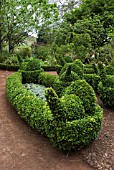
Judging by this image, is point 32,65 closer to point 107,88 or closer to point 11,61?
point 107,88

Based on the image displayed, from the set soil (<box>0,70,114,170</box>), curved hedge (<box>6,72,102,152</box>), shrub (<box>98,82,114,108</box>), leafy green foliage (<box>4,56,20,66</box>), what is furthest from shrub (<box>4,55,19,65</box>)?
curved hedge (<box>6,72,102,152</box>)

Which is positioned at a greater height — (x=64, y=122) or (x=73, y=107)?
(x=73, y=107)

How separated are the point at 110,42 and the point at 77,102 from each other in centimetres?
1011

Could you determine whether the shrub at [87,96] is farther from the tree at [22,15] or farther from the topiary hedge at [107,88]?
the tree at [22,15]

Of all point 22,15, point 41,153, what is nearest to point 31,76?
point 41,153

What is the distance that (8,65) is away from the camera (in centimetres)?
1314

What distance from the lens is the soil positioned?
427cm

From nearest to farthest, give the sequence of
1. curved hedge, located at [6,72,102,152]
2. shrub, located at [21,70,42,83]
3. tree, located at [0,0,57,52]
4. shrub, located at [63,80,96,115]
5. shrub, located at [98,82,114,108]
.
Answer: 1. curved hedge, located at [6,72,102,152]
2. shrub, located at [63,80,96,115]
3. shrub, located at [98,82,114,108]
4. shrub, located at [21,70,42,83]
5. tree, located at [0,0,57,52]

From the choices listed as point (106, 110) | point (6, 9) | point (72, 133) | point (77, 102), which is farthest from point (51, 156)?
point (6, 9)

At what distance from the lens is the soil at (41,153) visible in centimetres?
427

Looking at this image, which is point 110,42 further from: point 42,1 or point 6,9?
point 6,9

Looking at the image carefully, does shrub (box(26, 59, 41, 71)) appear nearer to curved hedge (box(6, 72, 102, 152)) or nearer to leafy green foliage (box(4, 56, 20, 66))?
leafy green foliage (box(4, 56, 20, 66))

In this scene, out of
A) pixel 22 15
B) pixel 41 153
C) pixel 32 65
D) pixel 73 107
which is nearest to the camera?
pixel 41 153

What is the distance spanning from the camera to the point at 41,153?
463cm
